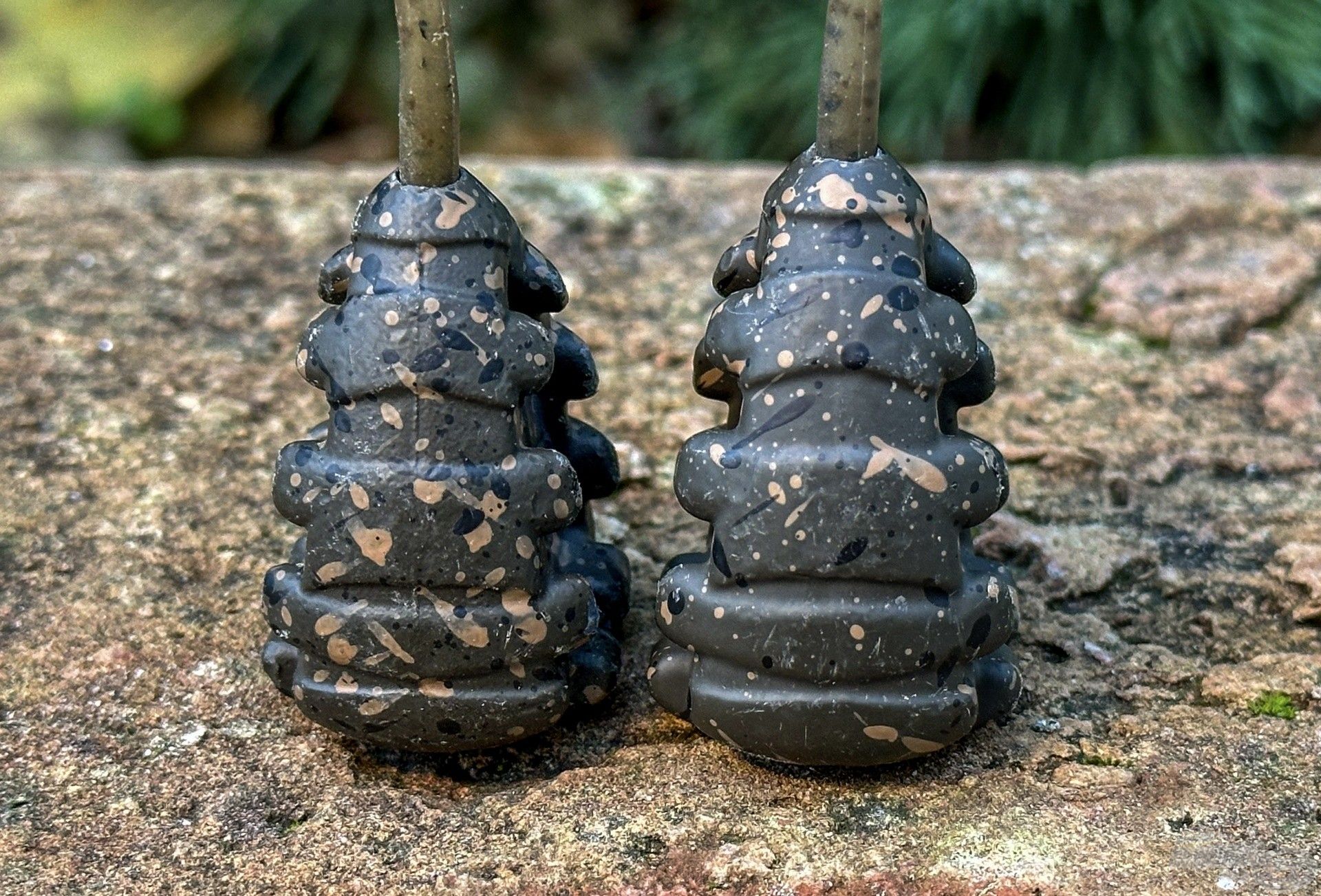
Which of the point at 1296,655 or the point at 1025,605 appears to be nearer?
the point at 1296,655

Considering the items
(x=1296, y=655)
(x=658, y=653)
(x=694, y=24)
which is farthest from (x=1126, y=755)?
(x=694, y=24)

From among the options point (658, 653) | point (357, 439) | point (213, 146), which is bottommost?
point (213, 146)

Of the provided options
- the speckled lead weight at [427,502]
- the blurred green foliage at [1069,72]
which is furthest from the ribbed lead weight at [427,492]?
the blurred green foliage at [1069,72]

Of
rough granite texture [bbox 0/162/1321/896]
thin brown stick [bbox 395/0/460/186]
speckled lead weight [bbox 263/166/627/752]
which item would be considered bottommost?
rough granite texture [bbox 0/162/1321/896]

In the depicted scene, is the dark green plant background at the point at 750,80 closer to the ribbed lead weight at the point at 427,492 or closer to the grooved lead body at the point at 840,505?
the grooved lead body at the point at 840,505

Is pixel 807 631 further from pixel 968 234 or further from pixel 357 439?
pixel 968 234

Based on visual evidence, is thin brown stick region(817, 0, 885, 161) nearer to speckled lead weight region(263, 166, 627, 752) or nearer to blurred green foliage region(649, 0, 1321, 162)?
speckled lead weight region(263, 166, 627, 752)

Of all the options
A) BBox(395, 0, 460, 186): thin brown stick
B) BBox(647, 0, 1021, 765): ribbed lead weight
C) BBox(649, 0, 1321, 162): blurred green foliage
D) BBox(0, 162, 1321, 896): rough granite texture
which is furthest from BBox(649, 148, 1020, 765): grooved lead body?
BBox(649, 0, 1321, 162): blurred green foliage
